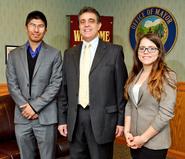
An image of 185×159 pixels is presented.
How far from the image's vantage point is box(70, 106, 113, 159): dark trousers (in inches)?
81.0

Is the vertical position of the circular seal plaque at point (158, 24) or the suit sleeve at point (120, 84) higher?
the circular seal plaque at point (158, 24)

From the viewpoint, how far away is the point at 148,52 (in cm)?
179

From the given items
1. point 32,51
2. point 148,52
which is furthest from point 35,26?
point 148,52

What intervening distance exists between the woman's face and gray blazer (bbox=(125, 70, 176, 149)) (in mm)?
144

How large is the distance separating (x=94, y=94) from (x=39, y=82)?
539 millimetres

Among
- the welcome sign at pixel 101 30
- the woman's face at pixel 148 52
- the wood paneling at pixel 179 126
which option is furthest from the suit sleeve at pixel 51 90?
the welcome sign at pixel 101 30

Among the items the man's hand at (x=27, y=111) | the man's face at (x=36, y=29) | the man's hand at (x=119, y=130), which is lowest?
the man's hand at (x=119, y=130)

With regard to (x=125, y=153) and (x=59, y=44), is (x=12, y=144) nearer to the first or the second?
(x=125, y=153)

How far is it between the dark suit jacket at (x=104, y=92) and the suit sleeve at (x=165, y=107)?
38cm

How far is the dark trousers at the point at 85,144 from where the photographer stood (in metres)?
2.06

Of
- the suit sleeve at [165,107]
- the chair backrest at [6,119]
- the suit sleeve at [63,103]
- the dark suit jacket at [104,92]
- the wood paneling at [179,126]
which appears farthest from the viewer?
the wood paneling at [179,126]

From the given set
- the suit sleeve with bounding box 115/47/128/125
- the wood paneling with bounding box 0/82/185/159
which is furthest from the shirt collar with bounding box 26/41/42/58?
the wood paneling with bounding box 0/82/185/159

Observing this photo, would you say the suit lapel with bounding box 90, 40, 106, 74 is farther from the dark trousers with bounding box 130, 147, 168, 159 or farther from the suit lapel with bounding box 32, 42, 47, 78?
the dark trousers with bounding box 130, 147, 168, 159

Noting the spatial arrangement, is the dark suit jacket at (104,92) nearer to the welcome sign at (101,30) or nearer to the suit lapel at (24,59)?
the suit lapel at (24,59)
